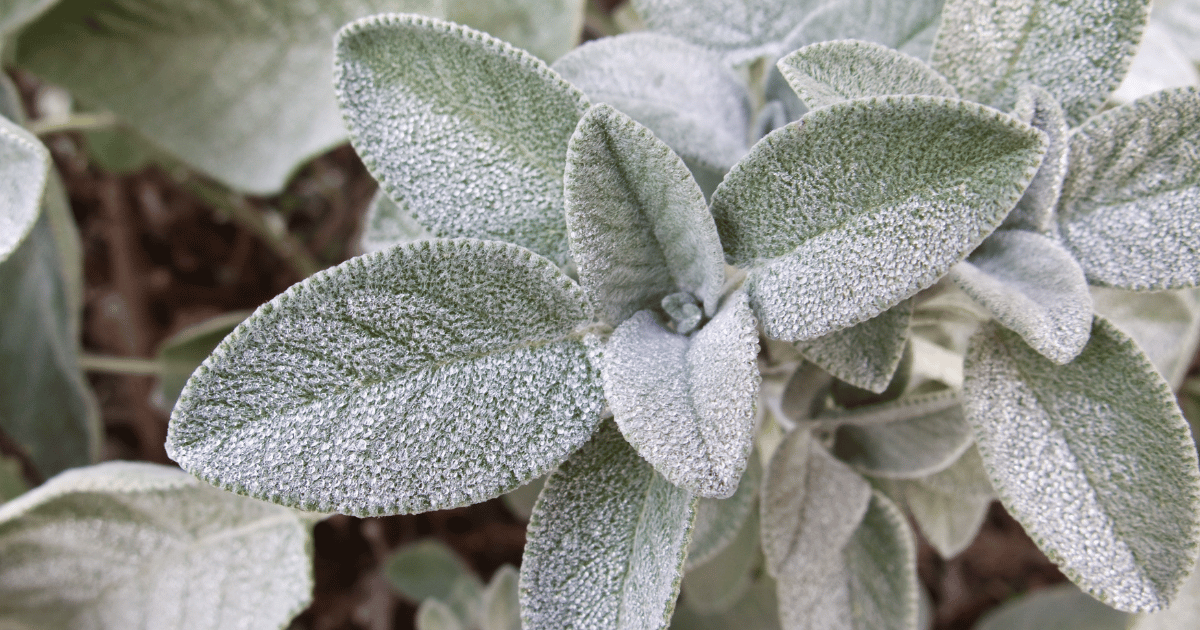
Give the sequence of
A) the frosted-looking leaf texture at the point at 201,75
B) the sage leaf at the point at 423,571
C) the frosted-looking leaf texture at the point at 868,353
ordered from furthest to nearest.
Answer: the sage leaf at the point at 423,571, the frosted-looking leaf texture at the point at 201,75, the frosted-looking leaf texture at the point at 868,353

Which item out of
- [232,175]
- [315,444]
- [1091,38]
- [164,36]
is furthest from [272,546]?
[1091,38]

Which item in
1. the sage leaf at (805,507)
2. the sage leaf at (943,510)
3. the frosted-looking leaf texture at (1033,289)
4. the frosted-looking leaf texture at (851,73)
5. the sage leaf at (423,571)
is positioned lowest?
the sage leaf at (423,571)

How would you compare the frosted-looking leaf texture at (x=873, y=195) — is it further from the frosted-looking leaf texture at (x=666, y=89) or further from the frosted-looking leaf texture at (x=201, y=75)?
the frosted-looking leaf texture at (x=201, y=75)

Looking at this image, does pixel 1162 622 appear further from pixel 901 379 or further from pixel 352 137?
pixel 352 137

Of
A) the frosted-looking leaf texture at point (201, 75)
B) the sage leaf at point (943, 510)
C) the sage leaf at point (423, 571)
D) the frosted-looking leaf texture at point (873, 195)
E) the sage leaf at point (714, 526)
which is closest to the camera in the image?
the frosted-looking leaf texture at point (873, 195)

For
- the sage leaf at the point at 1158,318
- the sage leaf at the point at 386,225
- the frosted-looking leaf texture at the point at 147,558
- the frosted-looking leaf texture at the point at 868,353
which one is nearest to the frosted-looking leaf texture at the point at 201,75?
the sage leaf at the point at 386,225

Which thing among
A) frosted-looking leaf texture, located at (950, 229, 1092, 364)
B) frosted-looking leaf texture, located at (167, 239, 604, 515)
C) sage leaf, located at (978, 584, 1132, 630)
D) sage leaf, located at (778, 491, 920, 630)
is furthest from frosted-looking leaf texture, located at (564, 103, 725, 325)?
sage leaf, located at (978, 584, 1132, 630)
